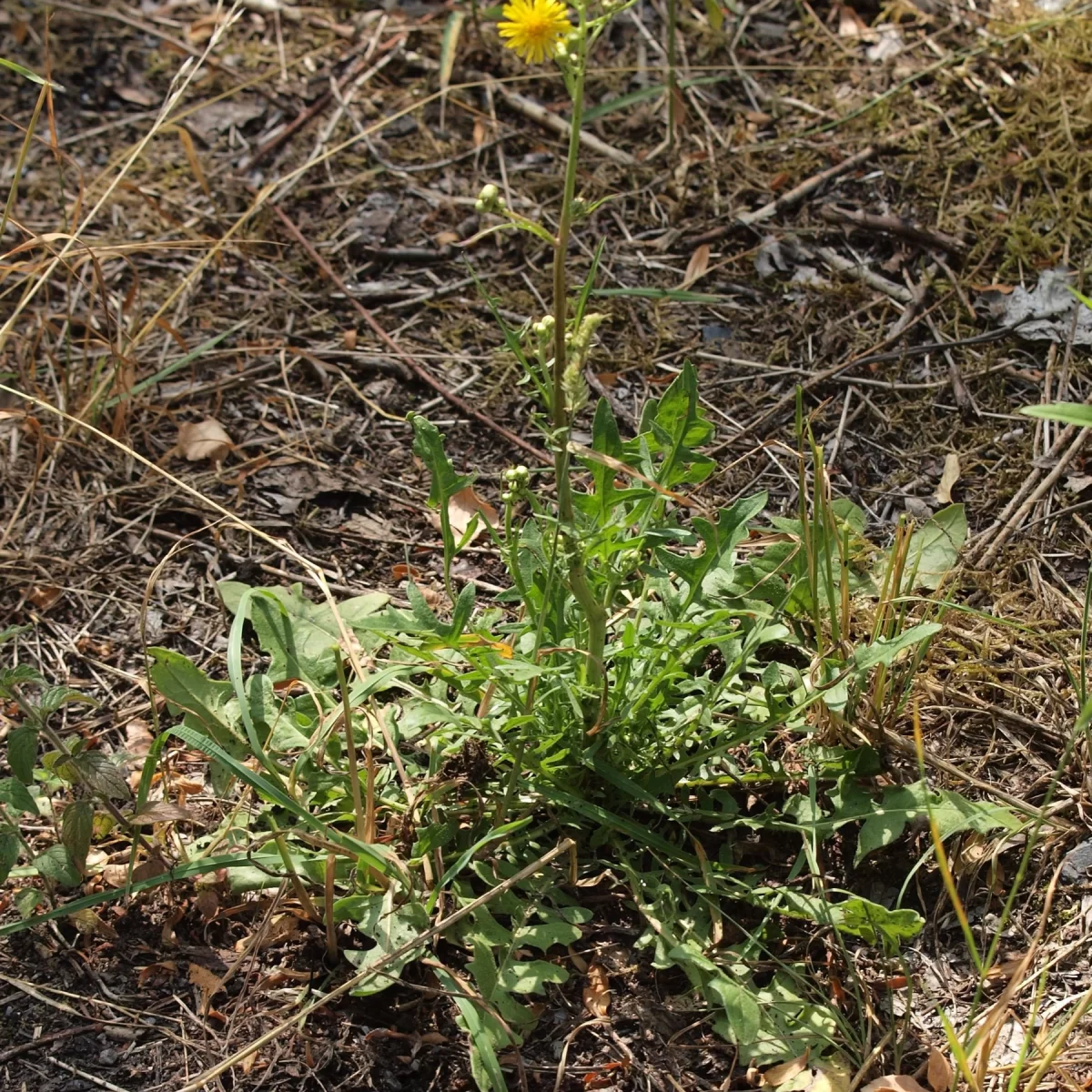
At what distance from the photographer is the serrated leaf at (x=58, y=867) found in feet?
5.91

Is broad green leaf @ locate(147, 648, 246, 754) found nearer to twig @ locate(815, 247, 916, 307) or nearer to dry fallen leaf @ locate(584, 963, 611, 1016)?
dry fallen leaf @ locate(584, 963, 611, 1016)

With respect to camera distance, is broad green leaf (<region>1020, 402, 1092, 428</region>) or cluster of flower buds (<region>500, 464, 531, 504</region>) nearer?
broad green leaf (<region>1020, 402, 1092, 428</region>)

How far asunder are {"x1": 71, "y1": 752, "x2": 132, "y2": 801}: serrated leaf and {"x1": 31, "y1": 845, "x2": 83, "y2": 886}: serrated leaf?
0.39ft

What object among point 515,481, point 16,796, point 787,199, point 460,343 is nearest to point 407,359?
point 460,343

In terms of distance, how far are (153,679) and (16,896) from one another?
1.32 feet

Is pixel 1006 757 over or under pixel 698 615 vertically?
under

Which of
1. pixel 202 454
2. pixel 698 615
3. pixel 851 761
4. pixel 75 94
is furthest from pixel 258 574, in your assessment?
pixel 75 94

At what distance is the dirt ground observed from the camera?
184 centimetres

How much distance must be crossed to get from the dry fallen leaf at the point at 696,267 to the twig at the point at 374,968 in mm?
1571

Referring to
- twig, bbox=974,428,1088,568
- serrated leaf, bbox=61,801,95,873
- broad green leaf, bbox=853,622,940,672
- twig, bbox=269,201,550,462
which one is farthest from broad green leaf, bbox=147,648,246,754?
twig, bbox=974,428,1088,568

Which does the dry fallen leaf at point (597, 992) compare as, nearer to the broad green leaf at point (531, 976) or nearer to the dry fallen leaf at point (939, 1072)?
the broad green leaf at point (531, 976)

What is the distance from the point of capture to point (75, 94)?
135 inches

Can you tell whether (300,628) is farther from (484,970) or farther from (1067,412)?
(1067,412)

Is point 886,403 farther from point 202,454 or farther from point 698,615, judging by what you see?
point 202,454
